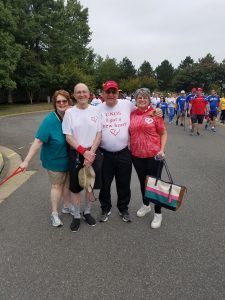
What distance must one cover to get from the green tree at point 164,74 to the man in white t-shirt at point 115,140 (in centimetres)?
11302

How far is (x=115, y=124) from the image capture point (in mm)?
4160

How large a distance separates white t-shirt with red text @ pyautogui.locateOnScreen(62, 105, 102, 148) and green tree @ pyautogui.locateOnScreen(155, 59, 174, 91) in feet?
372

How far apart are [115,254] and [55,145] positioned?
1.51m

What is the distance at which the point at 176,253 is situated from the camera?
143 inches

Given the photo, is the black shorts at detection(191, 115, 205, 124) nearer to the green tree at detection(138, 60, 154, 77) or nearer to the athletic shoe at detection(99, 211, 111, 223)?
the athletic shoe at detection(99, 211, 111, 223)

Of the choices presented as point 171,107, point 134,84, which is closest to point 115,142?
point 171,107

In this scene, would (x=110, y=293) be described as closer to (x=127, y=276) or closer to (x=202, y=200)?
(x=127, y=276)

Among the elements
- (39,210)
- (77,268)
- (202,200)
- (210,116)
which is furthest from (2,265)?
(210,116)

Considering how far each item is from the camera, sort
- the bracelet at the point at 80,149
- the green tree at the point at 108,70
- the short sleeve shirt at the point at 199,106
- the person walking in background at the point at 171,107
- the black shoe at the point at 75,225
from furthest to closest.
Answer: the green tree at the point at 108,70, the person walking in background at the point at 171,107, the short sleeve shirt at the point at 199,106, the black shoe at the point at 75,225, the bracelet at the point at 80,149

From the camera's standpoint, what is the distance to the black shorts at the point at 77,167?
411 cm

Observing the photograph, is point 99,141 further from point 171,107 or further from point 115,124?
point 171,107

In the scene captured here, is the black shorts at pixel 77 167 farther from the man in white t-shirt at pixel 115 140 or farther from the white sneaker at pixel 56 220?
the white sneaker at pixel 56 220

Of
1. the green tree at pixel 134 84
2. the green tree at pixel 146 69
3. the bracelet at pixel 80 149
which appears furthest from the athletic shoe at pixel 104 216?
the green tree at pixel 146 69

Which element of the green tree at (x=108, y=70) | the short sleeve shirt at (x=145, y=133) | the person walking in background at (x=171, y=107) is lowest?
the green tree at (x=108, y=70)
